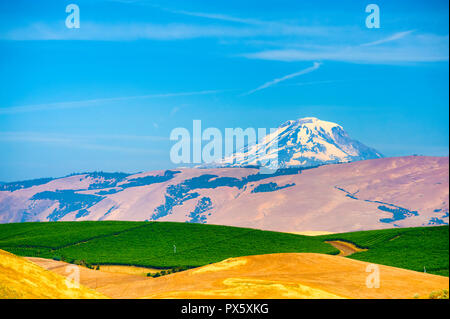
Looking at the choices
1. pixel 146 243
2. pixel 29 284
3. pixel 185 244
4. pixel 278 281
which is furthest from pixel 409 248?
pixel 29 284

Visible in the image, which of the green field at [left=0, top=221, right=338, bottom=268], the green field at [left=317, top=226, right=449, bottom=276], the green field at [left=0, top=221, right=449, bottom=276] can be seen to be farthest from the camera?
the green field at [left=0, top=221, right=338, bottom=268]

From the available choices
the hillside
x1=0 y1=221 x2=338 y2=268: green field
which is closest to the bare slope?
the hillside

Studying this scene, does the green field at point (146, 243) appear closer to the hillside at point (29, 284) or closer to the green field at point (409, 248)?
the green field at point (409, 248)

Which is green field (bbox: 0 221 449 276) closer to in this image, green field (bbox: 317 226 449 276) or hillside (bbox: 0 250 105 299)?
green field (bbox: 317 226 449 276)

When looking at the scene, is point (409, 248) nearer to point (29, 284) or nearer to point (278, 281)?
point (278, 281)

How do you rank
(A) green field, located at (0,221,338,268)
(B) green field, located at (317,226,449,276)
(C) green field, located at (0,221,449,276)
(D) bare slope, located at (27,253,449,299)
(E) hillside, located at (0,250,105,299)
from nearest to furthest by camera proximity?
(E) hillside, located at (0,250,105,299) < (D) bare slope, located at (27,253,449,299) < (B) green field, located at (317,226,449,276) < (C) green field, located at (0,221,449,276) < (A) green field, located at (0,221,338,268)

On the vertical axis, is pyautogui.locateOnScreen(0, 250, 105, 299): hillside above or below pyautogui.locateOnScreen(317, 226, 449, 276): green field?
above

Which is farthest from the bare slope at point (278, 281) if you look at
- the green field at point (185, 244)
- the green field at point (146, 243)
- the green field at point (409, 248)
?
the green field at point (146, 243)
